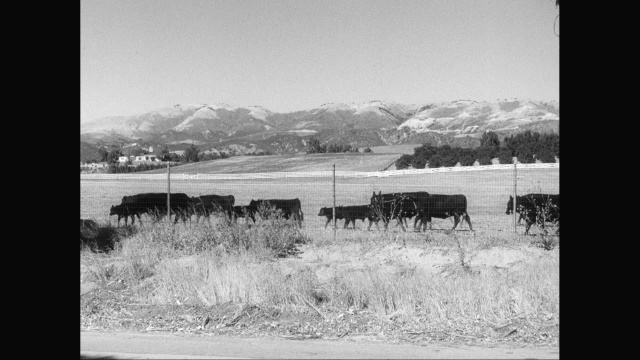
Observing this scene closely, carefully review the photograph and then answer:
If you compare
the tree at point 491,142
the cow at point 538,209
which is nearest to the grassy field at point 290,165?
the tree at point 491,142

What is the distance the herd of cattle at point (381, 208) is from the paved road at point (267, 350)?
7.59 meters

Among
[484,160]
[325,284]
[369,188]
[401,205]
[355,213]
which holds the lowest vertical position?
[325,284]

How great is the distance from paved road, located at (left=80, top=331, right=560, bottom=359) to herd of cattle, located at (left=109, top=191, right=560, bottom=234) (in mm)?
7593

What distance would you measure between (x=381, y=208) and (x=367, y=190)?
44.1ft

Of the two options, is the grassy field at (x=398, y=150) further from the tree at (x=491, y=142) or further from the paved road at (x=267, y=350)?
the paved road at (x=267, y=350)

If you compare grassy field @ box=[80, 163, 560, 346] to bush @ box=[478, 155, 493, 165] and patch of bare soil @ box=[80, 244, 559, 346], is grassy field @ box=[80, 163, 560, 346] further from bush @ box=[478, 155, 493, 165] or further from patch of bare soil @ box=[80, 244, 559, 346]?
bush @ box=[478, 155, 493, 165]

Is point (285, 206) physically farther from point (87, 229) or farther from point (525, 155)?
point (525, 155)

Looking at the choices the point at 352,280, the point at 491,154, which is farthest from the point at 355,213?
the point at 491,154

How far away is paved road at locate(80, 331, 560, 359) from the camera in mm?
6680

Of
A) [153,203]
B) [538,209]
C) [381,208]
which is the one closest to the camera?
[538,209]

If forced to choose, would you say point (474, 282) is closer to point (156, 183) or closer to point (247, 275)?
point (247, 275)

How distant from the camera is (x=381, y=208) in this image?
1703cm

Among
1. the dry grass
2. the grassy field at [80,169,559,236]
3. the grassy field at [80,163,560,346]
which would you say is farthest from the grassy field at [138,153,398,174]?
the dry grass
